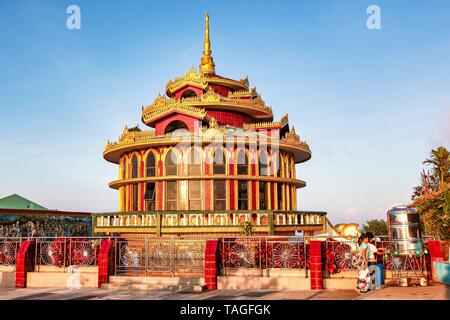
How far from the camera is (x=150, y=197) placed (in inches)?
1161

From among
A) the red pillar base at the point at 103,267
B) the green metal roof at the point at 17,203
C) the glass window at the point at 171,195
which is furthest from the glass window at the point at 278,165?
the green metal roof at the point at 17,203

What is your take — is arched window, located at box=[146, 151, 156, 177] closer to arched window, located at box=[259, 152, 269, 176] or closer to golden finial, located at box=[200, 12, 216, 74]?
arched window, located at box=[259, 152, 269, 176]

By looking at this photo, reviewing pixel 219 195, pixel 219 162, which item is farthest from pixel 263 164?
pixel 219 195

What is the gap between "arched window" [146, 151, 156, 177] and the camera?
29766 mm

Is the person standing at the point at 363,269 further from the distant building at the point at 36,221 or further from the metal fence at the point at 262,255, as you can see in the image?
the distant building at the point at 36,221

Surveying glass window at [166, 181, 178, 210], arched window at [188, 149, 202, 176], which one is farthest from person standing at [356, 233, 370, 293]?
glass window at [166, 181, 178, 210]

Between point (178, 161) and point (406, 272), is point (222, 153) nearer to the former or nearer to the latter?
point (178, 161)

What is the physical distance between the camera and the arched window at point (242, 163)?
94.8 feet

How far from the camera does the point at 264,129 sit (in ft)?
103

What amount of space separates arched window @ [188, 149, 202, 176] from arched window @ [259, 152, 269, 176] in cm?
415

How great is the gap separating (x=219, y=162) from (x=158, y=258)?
12030 millimetres

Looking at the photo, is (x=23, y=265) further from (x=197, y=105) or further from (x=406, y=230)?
(x=197, y=105)

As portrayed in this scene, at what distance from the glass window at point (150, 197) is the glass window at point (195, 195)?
2.71 m
